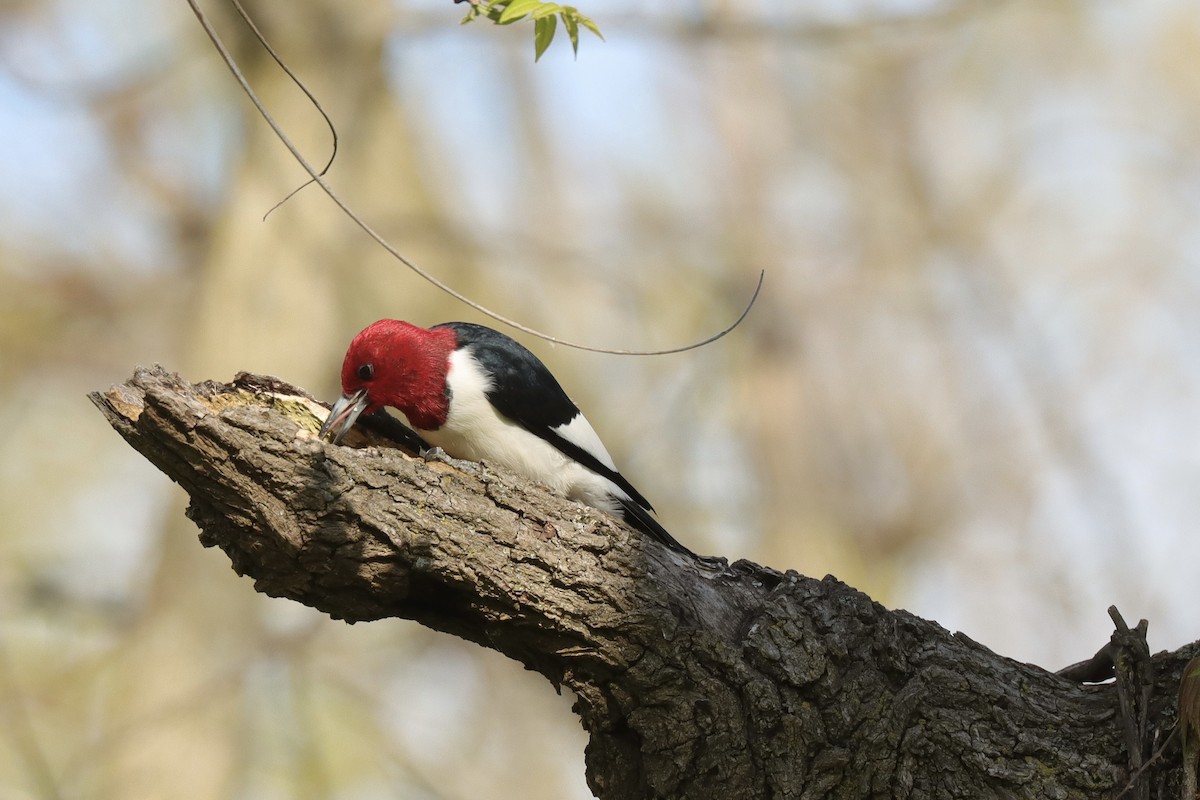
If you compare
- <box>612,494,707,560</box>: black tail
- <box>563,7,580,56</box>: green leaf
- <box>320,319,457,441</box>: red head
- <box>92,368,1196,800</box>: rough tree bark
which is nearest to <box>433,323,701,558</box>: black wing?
<box>612,494,707,560</box>: black tail

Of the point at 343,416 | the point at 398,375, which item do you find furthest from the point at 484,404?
the point at 343,416

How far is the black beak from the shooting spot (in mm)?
3051

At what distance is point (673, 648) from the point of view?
8.46 ft

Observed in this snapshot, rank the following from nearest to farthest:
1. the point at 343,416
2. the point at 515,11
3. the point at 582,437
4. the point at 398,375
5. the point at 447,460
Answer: the point at 515,11, the point at 447,460, the point at 343,416, the point at 398,375, the point at 582,437

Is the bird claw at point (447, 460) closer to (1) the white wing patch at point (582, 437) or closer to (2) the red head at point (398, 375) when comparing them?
(2) the red head at point (398, 375)

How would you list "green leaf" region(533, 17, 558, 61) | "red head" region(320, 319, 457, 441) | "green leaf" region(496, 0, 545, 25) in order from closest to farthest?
"green leaf" region(496, 0, 545, 25)
"green leaf" region(533, 17, 558, 61)
"red head" region(320, 319, 457, 441)

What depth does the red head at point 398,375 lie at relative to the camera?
3270 mm

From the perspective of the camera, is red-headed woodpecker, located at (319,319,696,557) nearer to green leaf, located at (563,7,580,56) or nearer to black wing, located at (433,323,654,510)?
black wing, located at (433,323,654,510)

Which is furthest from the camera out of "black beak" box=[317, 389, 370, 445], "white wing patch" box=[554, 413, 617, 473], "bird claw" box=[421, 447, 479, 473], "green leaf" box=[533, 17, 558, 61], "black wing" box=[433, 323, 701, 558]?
"white wing patch" box=[554, 413, 617, 473]

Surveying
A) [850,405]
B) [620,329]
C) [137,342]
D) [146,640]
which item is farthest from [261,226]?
[850,405]

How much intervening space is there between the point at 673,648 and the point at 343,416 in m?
1.18

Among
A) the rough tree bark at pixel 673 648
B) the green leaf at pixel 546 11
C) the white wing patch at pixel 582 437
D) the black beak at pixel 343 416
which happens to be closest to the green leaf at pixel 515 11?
the green leaf at pixel 546 11

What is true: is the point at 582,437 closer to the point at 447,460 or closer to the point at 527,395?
the point at 527,395

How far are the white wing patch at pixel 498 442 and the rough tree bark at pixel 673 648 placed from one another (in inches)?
22.2
